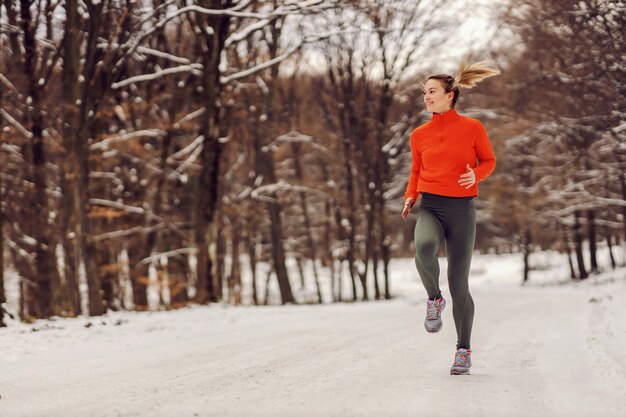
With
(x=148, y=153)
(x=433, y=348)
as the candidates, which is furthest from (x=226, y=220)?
(x=433, y=348)

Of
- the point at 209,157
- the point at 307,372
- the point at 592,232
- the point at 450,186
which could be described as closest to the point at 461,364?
the point at 307,372

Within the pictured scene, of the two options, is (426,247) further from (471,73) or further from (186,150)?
(186,150)

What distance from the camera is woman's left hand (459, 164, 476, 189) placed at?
436 centimetres

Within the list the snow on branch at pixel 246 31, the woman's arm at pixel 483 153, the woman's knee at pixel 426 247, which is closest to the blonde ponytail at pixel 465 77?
the woman's arm at pixel 483 153

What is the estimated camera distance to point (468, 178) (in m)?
4.36

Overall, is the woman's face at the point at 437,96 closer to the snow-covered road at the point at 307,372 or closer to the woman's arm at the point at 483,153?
the woman's arm at the point at 483,153

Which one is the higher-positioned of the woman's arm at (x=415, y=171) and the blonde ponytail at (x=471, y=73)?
the blonde ponytail at (x=471, y=73)

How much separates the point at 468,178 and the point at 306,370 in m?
1.75

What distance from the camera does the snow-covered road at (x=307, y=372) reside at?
332cm

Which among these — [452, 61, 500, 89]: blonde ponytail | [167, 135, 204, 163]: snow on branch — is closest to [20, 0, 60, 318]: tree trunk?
[167, 135, 204, 163]: snow on branch

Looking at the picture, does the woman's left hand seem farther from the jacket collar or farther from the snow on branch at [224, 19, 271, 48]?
the snow on branch at [224, 19, 271, 48]

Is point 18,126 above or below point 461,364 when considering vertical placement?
above

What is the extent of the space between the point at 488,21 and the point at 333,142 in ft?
24.2

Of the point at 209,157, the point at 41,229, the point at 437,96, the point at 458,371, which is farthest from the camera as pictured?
the point at 41,229
